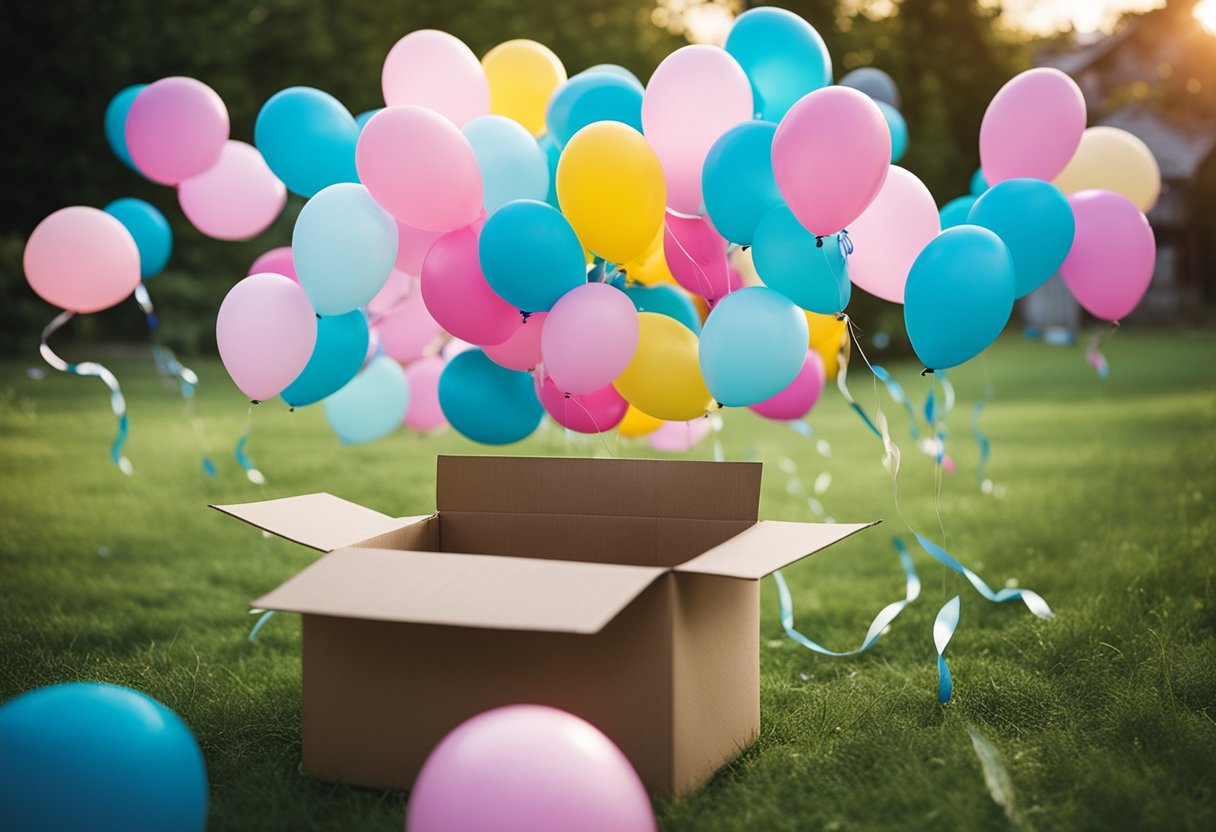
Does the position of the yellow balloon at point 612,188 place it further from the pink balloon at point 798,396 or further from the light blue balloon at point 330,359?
the pink balloon at point 798,396

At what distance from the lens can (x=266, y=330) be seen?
2.67 m

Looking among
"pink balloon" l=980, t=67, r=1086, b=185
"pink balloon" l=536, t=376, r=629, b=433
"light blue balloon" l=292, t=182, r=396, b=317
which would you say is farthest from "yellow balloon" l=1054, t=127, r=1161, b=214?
"light blue balloon" l=292, t=182, r=396, b=317

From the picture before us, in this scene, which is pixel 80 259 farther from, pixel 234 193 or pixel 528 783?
pixel 528 783

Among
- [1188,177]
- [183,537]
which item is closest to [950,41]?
[1188,177]

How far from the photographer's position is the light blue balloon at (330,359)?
2.84 meters

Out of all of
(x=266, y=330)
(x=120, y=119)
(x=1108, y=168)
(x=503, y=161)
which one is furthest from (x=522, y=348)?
(x=120, y=119)

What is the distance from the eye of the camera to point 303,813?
2.01 meters

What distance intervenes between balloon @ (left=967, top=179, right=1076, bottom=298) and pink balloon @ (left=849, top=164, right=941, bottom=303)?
0.15 m

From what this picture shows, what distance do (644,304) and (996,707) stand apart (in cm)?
141

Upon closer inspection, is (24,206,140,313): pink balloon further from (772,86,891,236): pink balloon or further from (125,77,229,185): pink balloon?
(772,86,891,236): pink balloon

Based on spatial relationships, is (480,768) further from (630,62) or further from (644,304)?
(630,62)

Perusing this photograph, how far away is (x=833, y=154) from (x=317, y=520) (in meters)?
1.38

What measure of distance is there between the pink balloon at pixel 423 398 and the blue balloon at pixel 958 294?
190cm

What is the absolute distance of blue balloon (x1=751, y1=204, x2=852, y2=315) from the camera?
8.29 feet
